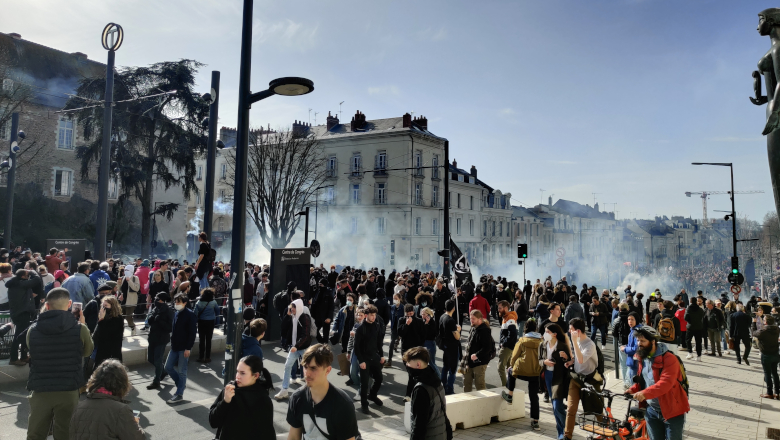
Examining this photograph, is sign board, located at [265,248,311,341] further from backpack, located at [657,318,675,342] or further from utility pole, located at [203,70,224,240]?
backpack, located at [657,318,675,342]

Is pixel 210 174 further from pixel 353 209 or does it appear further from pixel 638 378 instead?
pixel 353 209

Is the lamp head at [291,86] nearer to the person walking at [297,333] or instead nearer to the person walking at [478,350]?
the person walking at [297,333]

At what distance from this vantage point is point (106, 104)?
42.4ft

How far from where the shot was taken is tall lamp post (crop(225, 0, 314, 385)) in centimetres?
564

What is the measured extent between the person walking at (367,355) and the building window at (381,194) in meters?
41.0

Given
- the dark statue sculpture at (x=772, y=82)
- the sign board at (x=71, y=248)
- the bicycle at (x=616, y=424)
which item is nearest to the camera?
the bicycle at (x=616, y=424)

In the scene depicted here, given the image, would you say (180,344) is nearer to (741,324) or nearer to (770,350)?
(770,350)

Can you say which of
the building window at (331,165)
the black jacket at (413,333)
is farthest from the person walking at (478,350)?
the building window at (331,165)

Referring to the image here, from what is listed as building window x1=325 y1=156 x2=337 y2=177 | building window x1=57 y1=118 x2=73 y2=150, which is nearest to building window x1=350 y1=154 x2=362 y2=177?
building window x1=325 y1=156 x2=337 y2=177

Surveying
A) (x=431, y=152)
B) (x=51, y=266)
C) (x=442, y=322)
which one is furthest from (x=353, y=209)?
(x=442, y=322)

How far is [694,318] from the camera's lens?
1344 cm

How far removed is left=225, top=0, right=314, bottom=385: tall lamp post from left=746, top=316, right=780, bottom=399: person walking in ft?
30.5

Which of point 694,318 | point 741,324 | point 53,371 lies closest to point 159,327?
point 53,371

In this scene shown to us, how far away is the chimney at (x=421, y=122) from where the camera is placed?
50906 millimetres
